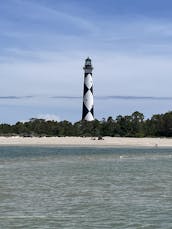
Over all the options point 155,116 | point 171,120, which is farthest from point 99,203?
point 155,116

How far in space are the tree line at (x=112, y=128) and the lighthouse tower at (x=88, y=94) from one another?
1730 mm

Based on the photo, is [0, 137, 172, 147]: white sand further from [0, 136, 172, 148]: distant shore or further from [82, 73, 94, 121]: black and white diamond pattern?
[82, 73, 94, 121]: black and white diamond pattern

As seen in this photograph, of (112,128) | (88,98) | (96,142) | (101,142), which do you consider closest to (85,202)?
(96,142)

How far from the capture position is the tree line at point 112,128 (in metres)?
129

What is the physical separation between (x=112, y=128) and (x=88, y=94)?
52.5 ft

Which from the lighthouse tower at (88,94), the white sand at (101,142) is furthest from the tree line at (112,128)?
the white sand at (101,142)

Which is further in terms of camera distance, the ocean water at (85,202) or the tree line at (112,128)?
the tree line at (112,128)

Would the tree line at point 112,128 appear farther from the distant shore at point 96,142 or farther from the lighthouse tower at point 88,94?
the distant shore at point 96,142

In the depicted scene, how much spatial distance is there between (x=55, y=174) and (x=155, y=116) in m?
111

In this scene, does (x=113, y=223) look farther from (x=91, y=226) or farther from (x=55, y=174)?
(x=55, y=174)

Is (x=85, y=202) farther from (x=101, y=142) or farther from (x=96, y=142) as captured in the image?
(x=101, y=142)

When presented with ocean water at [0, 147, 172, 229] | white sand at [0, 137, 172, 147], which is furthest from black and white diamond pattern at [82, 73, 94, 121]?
ocean water at [0, 147, 172, 229]

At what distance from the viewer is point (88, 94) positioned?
122 meters

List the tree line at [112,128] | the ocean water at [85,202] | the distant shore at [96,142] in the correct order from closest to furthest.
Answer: the ocean water at [85,202]
the distant shore at [96,142]
the tree line at [112,128]
